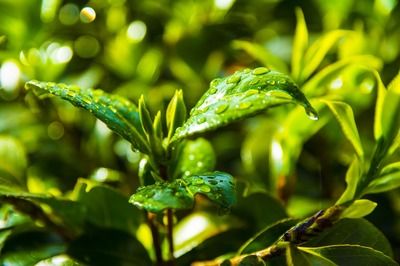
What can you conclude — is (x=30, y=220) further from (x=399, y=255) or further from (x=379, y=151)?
→ (x=399, y=255)

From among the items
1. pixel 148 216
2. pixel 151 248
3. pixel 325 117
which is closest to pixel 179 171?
pixel 148 216

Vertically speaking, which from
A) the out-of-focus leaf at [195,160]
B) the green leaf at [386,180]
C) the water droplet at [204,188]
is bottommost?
the green leaf at [386,180]

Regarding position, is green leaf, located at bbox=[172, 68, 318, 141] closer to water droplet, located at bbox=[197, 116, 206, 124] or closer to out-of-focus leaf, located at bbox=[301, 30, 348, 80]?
water droplet, located at bbox=[197, 116, 206, 124]

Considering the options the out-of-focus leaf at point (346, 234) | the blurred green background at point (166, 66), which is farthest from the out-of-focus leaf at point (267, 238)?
the blurred green background at point (166, 66)

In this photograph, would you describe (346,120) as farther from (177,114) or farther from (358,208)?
(177,114)

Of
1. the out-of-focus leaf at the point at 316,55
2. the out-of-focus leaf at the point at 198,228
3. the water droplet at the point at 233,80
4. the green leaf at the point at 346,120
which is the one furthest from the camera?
the out-of-focus leaf at the point at 316,55

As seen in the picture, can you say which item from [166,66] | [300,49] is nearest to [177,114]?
[300,49]

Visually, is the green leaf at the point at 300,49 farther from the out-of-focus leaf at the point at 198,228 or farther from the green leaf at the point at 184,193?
the green leaf at the point at 184,193
